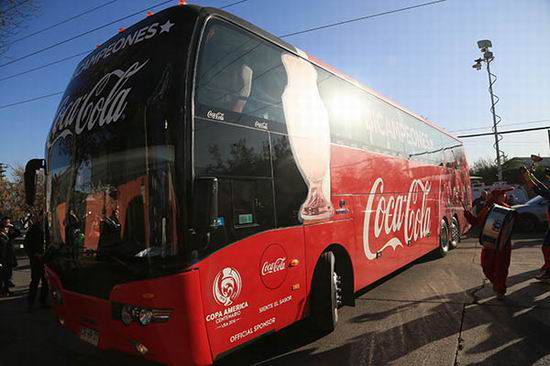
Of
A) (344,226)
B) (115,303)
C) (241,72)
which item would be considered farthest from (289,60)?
(115,303)

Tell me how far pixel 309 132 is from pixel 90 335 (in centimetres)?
340

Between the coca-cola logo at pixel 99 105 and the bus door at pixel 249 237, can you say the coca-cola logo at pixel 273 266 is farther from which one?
the coca-cola logo at pixel 99 105

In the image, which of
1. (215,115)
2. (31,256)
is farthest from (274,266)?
(31,256)

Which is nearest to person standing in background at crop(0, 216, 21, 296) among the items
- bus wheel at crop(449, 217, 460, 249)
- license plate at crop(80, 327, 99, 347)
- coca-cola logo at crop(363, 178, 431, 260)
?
license plate at crop(80, 327, 99, 347)

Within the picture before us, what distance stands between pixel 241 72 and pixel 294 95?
1.01 m

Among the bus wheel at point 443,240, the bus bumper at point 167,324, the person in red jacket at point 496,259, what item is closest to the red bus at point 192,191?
the bus bumper at point 167,324

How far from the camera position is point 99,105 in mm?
3791

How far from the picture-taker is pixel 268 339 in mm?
5207

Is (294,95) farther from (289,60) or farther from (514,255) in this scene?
(514,255)

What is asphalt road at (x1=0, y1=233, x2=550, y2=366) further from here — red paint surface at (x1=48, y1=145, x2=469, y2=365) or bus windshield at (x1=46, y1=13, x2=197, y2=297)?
bus windshield at (x1=46, y1=13, x2=197, y2=297)

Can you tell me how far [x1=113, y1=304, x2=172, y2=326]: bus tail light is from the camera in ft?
10.3

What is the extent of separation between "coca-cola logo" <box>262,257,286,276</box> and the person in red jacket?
13.8 feet

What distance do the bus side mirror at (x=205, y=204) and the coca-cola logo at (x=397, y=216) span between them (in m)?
3.72

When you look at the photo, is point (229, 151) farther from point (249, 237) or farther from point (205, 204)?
point (249, 237)
